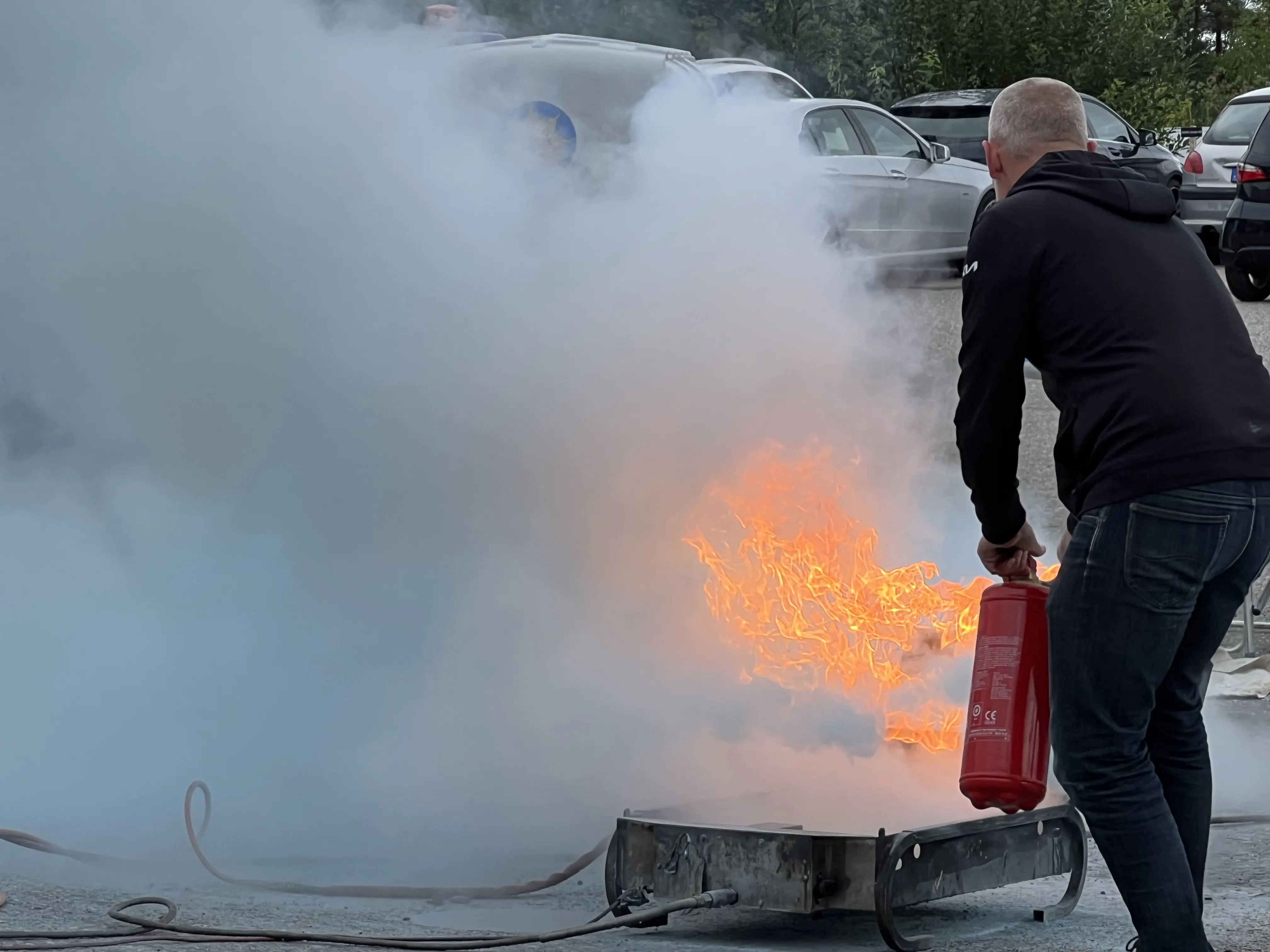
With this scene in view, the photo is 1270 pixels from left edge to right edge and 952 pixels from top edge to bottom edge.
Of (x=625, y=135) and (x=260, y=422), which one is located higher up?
(x=625, y=135)

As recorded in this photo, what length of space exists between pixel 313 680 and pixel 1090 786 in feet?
8.23

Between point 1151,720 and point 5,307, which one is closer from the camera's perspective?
point 1151,720

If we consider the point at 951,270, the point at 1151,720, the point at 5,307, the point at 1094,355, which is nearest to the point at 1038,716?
the point at 1151,720

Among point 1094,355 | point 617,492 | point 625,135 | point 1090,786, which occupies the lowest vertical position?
point 1090,786

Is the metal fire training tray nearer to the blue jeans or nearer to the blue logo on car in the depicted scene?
the blue jeans

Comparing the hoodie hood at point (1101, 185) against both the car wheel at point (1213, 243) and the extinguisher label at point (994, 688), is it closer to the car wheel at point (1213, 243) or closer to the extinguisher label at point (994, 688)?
the extinguisher label at point (994, 688)

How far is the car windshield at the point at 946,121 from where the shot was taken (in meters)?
16.5

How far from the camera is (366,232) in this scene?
16.2 feet

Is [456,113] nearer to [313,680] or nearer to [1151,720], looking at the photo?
[313,680]

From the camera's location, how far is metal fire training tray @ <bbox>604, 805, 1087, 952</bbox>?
11.9 feet

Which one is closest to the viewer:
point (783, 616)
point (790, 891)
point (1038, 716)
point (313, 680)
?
point (1038, 716)

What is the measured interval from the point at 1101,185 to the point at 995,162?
25cm

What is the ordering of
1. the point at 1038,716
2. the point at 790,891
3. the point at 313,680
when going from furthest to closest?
the point at 313,680 < the point at 790,891 < the point at 1038,716

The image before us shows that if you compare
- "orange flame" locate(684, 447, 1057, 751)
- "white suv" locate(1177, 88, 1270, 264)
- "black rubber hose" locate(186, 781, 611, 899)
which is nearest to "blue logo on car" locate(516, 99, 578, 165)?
"orange flame" locate(684, 447, 1057, 751)
